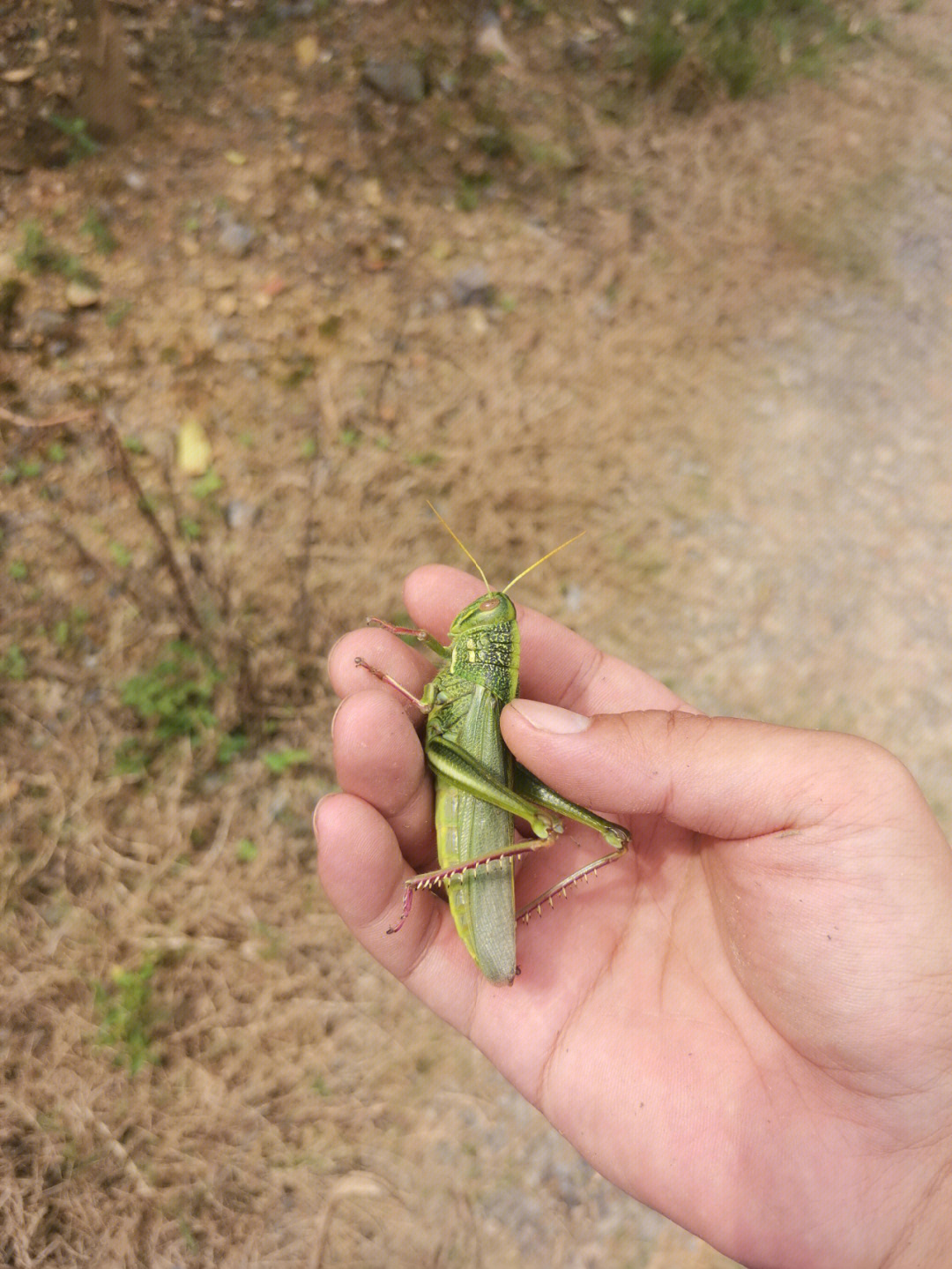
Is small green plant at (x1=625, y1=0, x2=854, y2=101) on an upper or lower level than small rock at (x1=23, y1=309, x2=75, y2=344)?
upper

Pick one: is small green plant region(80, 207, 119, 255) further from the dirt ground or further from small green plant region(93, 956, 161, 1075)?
small green plant region(93, 956, 161, 1075)

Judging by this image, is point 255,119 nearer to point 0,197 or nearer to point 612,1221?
point 0,197

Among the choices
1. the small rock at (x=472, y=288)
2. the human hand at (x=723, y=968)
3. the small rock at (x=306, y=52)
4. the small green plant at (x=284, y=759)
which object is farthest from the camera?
the small rock at (x=306, y=52)

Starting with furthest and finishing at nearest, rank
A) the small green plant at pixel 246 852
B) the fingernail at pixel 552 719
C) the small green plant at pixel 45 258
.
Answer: the small green plant at pixel 45 258 → the small green plant at pixel 246 852 → the fingernail at pixel 552 719

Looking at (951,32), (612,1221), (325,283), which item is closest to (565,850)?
(612,1221)

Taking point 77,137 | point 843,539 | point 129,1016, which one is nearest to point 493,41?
point 77,137

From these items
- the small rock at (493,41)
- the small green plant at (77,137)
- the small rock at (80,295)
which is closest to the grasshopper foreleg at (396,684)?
the small rock at (80,295)

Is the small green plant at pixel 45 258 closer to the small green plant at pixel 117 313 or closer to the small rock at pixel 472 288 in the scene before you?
the small green plant at pixel 117 313

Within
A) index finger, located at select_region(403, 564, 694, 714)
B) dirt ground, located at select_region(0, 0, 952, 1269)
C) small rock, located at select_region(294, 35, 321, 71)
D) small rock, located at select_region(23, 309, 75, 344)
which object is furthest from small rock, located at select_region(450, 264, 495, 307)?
index finger, located at select_region(403, 564, 694, 714)
